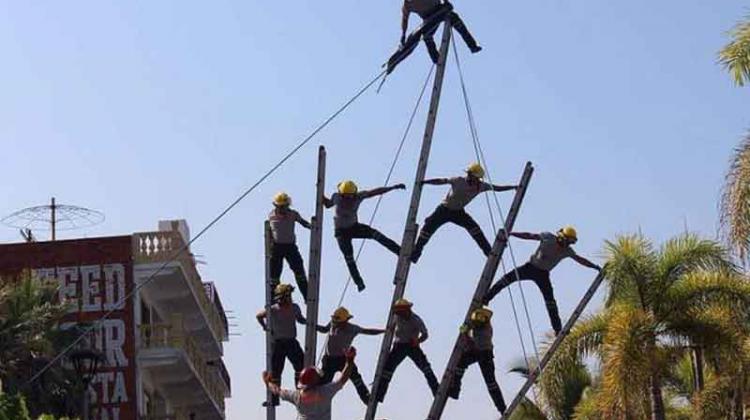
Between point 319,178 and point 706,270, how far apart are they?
9.23 m

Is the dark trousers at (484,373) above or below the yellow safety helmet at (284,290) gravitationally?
below

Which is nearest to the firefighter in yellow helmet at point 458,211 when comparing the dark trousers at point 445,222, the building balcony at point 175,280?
the dark trousers at point 445,222

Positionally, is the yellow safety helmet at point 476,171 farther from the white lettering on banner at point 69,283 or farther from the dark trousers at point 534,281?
the white lettering on banner at point 69,283

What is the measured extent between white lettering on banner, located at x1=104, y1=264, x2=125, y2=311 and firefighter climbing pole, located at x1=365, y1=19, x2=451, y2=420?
75.7 feet

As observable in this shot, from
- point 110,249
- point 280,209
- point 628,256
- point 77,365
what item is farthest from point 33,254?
point 280,209

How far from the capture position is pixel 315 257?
23250mm

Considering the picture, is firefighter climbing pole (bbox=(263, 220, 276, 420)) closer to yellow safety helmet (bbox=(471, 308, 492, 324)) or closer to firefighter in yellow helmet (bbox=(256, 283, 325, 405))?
firefighter in yellow helmet (bbox=(256, 283, 325, 405))

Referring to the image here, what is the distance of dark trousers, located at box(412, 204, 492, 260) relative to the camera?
2316 cm

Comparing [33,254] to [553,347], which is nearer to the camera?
[553,347]

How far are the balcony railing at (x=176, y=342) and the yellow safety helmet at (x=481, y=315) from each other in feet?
79.6

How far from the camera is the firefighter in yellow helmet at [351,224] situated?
23.0 m

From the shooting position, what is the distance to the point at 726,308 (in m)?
30.0

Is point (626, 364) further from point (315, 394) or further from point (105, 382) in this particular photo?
point (105, 382)

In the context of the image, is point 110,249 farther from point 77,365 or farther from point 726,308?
point 726,308
